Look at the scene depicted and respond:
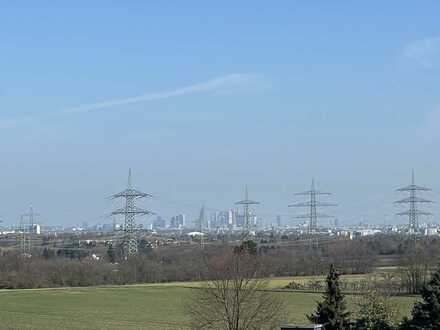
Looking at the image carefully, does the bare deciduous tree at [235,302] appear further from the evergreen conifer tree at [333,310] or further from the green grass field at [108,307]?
the green grass field at [108,307]

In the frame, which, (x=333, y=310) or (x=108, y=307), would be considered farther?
(x=108, y=307)

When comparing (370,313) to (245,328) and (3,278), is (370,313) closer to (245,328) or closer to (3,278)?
(245,328)

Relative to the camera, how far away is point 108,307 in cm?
6644

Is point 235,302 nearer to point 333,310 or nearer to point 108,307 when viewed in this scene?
point 333,310

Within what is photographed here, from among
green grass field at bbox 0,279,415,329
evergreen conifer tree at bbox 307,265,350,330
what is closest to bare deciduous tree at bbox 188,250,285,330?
evergreen conifer tree at bbox 307,265,350,330

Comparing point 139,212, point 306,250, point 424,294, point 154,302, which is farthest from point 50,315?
point 306,250

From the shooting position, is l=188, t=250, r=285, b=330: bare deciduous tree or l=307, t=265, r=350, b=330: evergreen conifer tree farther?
l=188, t=250, r=285, b=330: bare deciduous tree

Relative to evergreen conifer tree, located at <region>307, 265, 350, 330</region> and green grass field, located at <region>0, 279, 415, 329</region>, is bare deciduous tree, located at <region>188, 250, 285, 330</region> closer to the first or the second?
evergreen conifer tree, located at <region>307, 265, 350, 330</region>

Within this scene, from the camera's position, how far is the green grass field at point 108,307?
5272 centimetres

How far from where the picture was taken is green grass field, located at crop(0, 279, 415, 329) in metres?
52.7

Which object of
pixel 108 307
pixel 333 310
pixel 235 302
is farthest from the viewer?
pixel 108 307

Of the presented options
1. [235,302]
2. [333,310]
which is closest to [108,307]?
[235,302]

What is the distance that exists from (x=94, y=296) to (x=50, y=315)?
17558mm

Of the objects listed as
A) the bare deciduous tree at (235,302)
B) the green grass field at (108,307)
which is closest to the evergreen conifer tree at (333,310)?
the bare deciduous tree at (235,302)
